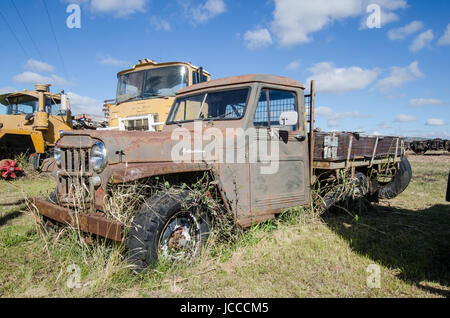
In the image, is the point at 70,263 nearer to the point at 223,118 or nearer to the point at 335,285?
the point at 223,118

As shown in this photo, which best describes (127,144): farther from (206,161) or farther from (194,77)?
(194,77)

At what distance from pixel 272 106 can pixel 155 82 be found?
4.57 metres

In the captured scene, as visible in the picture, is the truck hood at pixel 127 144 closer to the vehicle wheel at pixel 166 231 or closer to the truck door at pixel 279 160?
the vehicle wheel at pixel 166 231

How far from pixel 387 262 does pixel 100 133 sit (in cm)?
336

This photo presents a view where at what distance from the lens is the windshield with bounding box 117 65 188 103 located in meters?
7.57

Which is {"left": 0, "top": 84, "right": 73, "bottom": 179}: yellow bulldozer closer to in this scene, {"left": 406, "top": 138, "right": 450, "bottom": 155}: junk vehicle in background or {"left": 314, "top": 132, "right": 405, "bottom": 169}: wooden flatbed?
{"left": 314, "top": 132, "right": 405, "bottom": 169}: wooden flatbed

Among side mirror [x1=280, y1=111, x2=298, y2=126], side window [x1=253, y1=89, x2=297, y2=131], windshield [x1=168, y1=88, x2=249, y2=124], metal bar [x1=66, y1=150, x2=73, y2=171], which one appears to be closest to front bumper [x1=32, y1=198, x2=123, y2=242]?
metal bar [x1=66, y1=150, x2=73, y2=171]

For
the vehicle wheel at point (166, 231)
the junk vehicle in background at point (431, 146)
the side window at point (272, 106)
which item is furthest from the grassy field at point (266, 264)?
the junk vehicle in background at point (431, 146)

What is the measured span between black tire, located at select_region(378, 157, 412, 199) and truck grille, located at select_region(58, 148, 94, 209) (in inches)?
252

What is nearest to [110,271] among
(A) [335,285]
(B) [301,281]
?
(B) [301,281]

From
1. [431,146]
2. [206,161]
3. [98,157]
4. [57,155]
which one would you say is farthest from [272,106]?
[431,146]

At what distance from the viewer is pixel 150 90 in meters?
7.77

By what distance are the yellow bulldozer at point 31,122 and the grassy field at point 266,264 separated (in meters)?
5.76
